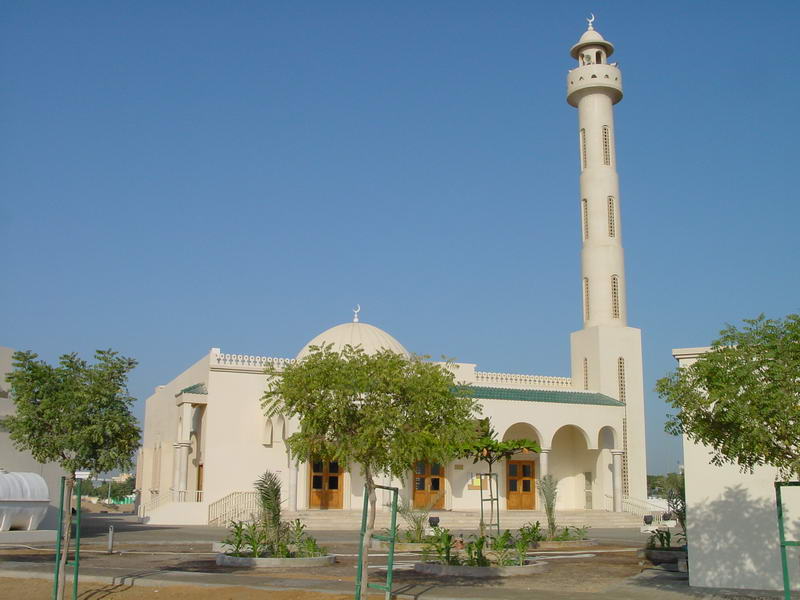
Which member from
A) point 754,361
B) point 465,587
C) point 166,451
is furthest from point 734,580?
point 166,451

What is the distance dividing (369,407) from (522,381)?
27.0 meters

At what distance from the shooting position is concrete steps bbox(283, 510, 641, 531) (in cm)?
2908

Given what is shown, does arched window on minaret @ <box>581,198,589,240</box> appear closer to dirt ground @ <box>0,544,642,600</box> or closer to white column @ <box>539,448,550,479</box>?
white column @ <box>539,448,550,479</box>

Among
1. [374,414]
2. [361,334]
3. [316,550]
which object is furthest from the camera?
[361,334]

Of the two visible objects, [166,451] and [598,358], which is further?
[166,451]

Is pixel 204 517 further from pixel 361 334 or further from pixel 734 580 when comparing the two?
pixel 734 580

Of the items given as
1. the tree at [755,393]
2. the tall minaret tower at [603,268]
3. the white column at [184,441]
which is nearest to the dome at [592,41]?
the tall minaret tower at [603,268]

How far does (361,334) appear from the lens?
115 ft

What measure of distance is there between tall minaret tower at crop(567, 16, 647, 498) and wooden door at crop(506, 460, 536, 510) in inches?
147

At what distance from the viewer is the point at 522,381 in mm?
37312

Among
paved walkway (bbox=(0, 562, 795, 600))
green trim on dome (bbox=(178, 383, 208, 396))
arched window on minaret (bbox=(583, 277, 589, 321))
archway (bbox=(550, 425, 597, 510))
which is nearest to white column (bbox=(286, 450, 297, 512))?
green trim on dome (bbox=(178, 383, 208, 396))

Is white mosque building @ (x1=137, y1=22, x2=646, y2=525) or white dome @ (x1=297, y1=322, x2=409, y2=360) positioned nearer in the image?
white mosque building @ (x1=137, y1=22, x2=646, y2=525)

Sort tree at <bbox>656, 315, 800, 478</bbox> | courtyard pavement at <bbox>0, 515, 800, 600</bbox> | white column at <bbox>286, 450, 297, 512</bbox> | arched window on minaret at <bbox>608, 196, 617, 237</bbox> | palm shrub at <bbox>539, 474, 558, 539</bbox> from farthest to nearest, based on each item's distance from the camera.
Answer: arched window on minaret at <bbox>608, 196, 617, 237</bbox> < white column at <bbox>286, 450, 297, 512</bbox> < palm shrub at <bbox>539, 474, 558, 539</bbox> < courtyard pavement at <bbox>0, 515, 800, 600</bbox> < tree at <bbox>656, 315, 800, 478</bbox>

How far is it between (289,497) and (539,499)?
10.3m
